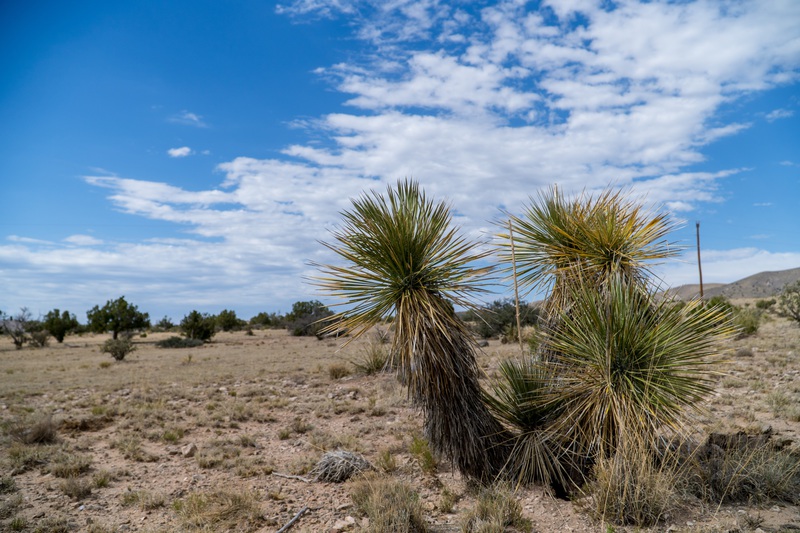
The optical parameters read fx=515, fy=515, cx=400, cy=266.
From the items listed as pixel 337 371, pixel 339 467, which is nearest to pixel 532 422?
pixel 339 467

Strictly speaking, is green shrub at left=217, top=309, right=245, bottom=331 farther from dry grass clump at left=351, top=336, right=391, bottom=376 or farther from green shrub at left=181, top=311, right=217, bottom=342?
dry grass clump at left=351, top=336, right=391, bottom=376

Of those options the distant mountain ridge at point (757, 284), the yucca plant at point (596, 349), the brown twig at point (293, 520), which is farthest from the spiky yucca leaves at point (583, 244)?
the distant mountain ridge at point (757, 284)

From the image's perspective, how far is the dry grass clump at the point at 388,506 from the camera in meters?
5.88

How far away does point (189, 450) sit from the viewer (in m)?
9.80

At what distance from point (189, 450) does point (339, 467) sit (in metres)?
3.55

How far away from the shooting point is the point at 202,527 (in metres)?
6.50

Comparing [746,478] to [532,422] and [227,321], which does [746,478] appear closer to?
[532,422]

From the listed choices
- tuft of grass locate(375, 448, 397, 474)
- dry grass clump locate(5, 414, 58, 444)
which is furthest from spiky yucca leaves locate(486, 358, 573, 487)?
dry grass clump locate(5, 414, 58, 444)

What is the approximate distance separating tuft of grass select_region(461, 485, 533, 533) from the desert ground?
0.11m

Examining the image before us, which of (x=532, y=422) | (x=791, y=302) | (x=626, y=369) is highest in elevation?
(x=791, y=302)

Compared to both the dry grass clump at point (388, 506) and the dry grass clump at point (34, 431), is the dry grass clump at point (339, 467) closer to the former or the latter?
the dry grass clump at point (388, 506)

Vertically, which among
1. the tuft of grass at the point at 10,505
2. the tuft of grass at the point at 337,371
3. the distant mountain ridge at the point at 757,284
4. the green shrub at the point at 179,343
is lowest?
the tuft of grass at the point at 10,505

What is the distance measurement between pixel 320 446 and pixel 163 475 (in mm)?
2724

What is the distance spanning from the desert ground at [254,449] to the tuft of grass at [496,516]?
0.36 ft
